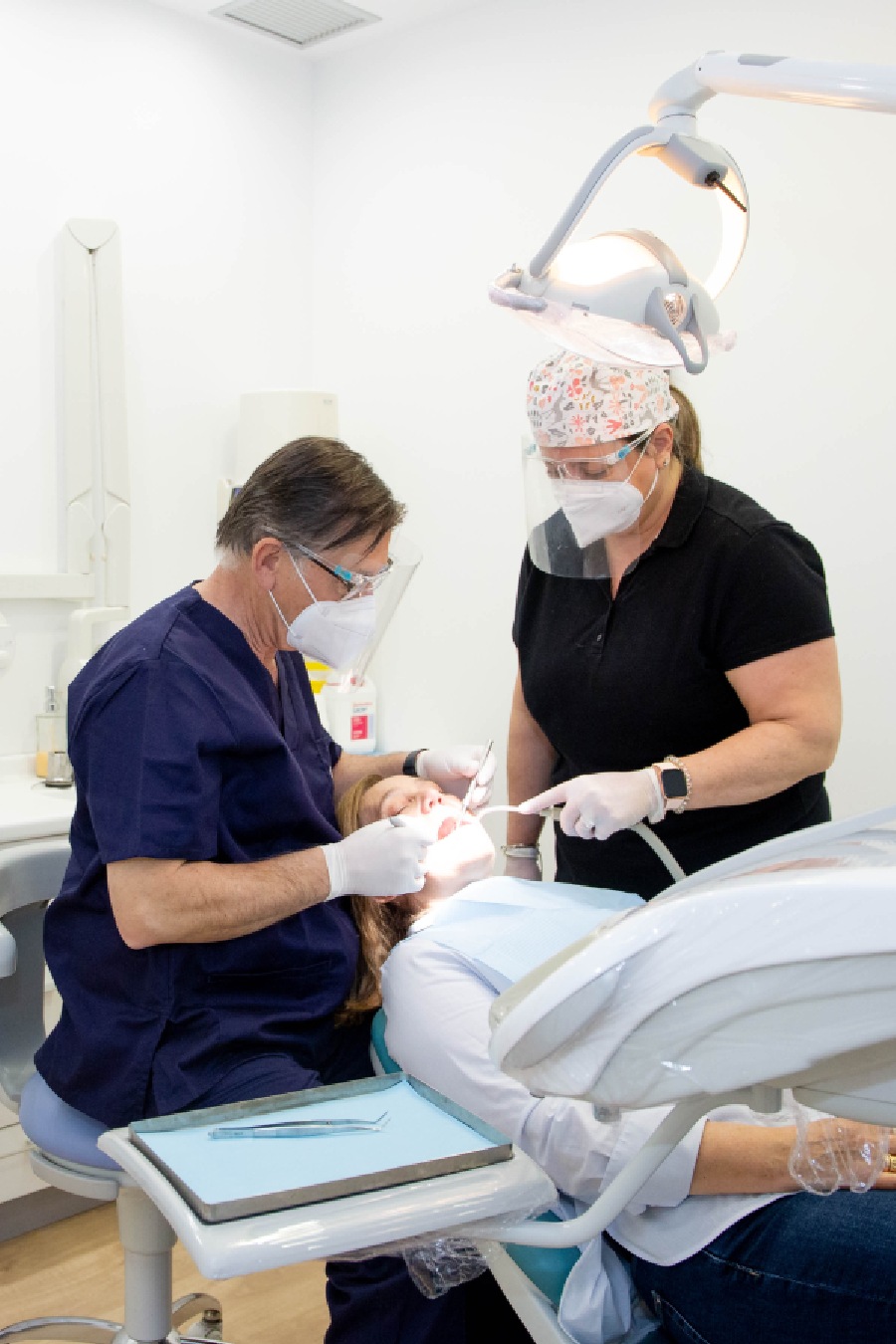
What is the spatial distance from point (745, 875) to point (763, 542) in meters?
1.08

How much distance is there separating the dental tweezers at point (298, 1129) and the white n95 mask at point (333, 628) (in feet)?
2.12

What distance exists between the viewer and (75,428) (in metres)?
2.94

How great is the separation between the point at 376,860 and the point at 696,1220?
20.8 inches

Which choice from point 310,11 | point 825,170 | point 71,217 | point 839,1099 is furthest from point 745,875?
point 310,11

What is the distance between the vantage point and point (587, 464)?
1843mm

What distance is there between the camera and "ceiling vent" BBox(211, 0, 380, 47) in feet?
9.95

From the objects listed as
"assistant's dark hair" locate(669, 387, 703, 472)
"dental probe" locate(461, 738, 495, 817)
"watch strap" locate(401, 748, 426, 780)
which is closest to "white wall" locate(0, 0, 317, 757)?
"watch strap" locate(401, 748, 426, 780)

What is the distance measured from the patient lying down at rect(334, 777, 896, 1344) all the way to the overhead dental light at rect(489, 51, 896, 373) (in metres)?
0.72

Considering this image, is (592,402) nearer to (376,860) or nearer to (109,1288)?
(376,860)

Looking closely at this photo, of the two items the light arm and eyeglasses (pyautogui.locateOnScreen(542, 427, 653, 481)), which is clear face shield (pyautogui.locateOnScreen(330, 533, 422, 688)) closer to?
eyeglasses (pyautogui.locateOnScreen(542, 427, 653, 481))

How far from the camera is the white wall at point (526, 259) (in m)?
2.41

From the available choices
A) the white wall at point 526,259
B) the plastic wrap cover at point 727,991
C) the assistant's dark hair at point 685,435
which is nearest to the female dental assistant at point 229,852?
the assistant's dark hair at point 685,435

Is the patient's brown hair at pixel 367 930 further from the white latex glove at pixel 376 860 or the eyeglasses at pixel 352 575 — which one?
the eyeglasses at pixel 352 575

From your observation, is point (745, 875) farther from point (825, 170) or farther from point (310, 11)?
point (310, 11)
